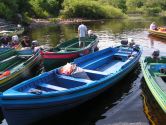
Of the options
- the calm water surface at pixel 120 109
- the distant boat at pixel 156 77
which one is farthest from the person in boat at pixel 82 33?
the distant boat at pixel 156 77

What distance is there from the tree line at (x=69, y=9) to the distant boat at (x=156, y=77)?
38.3 metres

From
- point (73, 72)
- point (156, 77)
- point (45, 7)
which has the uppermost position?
point (45, 7)

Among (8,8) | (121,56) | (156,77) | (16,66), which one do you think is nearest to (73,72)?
(156,77)

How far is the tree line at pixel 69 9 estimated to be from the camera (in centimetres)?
5075

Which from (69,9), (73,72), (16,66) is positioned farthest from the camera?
(69,9)

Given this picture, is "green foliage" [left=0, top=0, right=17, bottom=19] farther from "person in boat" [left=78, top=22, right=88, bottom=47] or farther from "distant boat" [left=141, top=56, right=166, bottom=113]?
"distant boat" [left=141, top=56, right=166, bottom=113]

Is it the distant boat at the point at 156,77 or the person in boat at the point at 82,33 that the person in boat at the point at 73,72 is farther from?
the person in boat at the point at 82,33

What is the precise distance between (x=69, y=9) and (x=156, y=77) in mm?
50205

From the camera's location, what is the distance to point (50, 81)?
12.8 meters

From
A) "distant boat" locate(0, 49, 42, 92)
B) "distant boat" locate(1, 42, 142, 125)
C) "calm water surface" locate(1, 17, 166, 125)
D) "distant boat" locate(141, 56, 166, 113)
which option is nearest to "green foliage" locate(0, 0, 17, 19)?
"distant boat" locate(0, 49, 42, 92)

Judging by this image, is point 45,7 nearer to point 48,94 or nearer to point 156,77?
point 156,77

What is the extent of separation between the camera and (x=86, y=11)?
62562 mm

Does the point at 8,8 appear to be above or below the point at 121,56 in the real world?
above

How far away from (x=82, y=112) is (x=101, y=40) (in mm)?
19058
